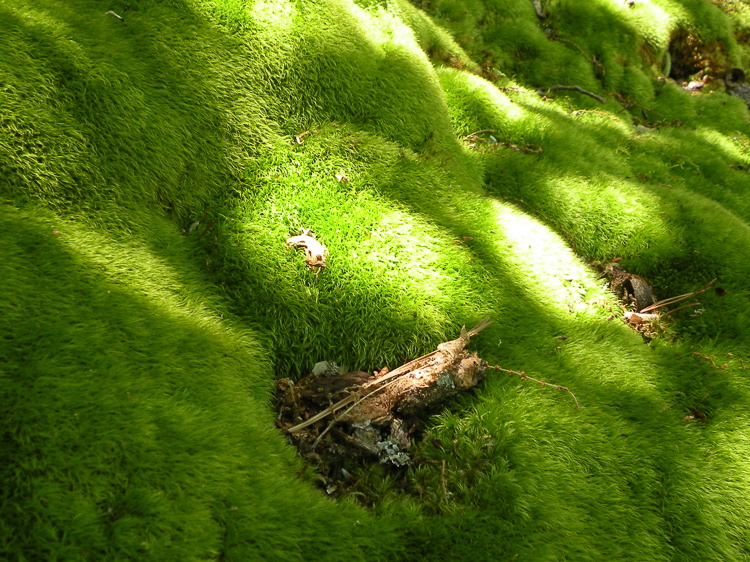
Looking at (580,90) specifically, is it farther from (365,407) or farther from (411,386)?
(365,407)

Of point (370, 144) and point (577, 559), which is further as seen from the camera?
point (370, 144)

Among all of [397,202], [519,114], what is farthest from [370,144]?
[519,114]

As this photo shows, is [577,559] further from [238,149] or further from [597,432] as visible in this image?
[238,149]

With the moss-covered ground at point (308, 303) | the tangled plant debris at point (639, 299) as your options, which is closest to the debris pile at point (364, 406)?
the moss-covered ground at point (308, 303)

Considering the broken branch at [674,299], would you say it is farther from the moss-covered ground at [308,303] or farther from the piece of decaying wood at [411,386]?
the piece of decaying wood at [411,386]

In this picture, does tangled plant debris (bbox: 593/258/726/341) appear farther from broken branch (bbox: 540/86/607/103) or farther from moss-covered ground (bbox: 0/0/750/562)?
broken branch (bbox: 540/86/607/103)
